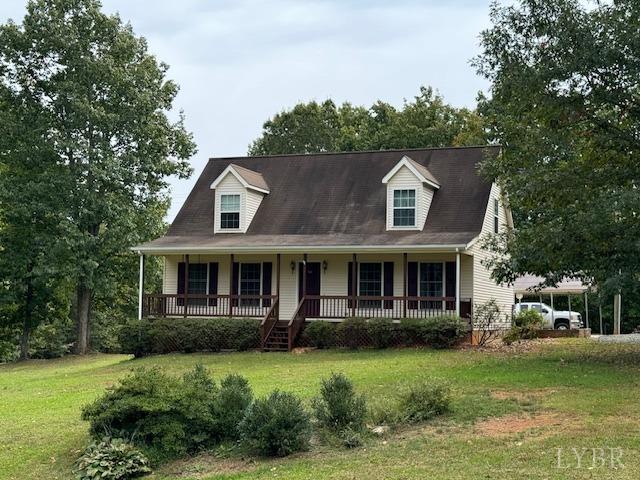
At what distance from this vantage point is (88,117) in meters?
27.4

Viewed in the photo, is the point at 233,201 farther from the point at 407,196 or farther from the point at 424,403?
the point at 424,403

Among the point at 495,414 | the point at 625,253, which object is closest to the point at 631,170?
the point at 625,253

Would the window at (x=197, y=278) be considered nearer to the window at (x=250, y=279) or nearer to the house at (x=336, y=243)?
the house at (x=336, y=243)

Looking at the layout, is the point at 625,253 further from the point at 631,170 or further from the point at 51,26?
the point at 51,26

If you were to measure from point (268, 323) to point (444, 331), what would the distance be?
5.65 meters

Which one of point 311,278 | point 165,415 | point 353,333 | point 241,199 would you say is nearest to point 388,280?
point 311,278

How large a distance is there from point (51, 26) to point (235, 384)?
21.5 metres

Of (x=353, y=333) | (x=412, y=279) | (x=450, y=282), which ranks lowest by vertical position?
(x=353, y=333)

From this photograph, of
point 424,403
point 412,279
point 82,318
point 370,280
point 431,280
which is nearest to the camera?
point 424,403

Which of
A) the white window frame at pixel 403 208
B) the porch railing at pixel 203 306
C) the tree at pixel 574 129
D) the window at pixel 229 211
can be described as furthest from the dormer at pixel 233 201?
the tree at pixel 574 129

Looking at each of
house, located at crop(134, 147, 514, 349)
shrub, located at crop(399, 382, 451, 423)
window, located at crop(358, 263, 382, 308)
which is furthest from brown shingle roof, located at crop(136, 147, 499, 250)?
shrub, located at crop(399, 382, 451, 423)

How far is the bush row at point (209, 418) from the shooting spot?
31.0ft

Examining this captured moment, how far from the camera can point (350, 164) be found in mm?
28078

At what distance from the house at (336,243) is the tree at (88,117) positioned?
8.97 feet
